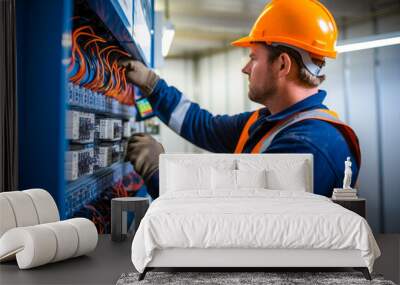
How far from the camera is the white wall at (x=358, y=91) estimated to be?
5270 mm

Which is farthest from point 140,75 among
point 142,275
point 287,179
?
point 142,275

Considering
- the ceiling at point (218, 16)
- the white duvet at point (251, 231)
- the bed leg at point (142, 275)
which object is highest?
the ceiling at point (218, 16)

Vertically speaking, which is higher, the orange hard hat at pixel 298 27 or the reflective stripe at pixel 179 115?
the orange hard hat at pixel 298 27

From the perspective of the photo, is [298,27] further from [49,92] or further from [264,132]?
[49,92]

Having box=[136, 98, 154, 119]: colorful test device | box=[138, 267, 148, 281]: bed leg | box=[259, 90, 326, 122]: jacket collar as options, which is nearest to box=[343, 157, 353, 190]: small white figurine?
box=[259, 90, 326, 122]: jacket collar

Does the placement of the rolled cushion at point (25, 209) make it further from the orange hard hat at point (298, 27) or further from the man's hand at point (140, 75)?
the orange hard hat at point (298, 27)

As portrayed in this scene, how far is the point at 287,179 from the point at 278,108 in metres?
0.77

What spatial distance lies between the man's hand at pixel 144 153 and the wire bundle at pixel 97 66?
385mm

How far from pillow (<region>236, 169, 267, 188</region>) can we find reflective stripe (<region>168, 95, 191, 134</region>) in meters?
0.96

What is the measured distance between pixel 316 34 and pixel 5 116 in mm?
2889

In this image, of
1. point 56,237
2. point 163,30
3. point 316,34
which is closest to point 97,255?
point 56,237

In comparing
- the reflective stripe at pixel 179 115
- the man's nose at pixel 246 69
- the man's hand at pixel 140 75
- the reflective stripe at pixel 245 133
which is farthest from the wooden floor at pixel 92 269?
the man's nose at pixel 246 69

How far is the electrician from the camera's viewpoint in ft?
16.5

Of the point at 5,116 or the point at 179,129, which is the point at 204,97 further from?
the point at 5,116
